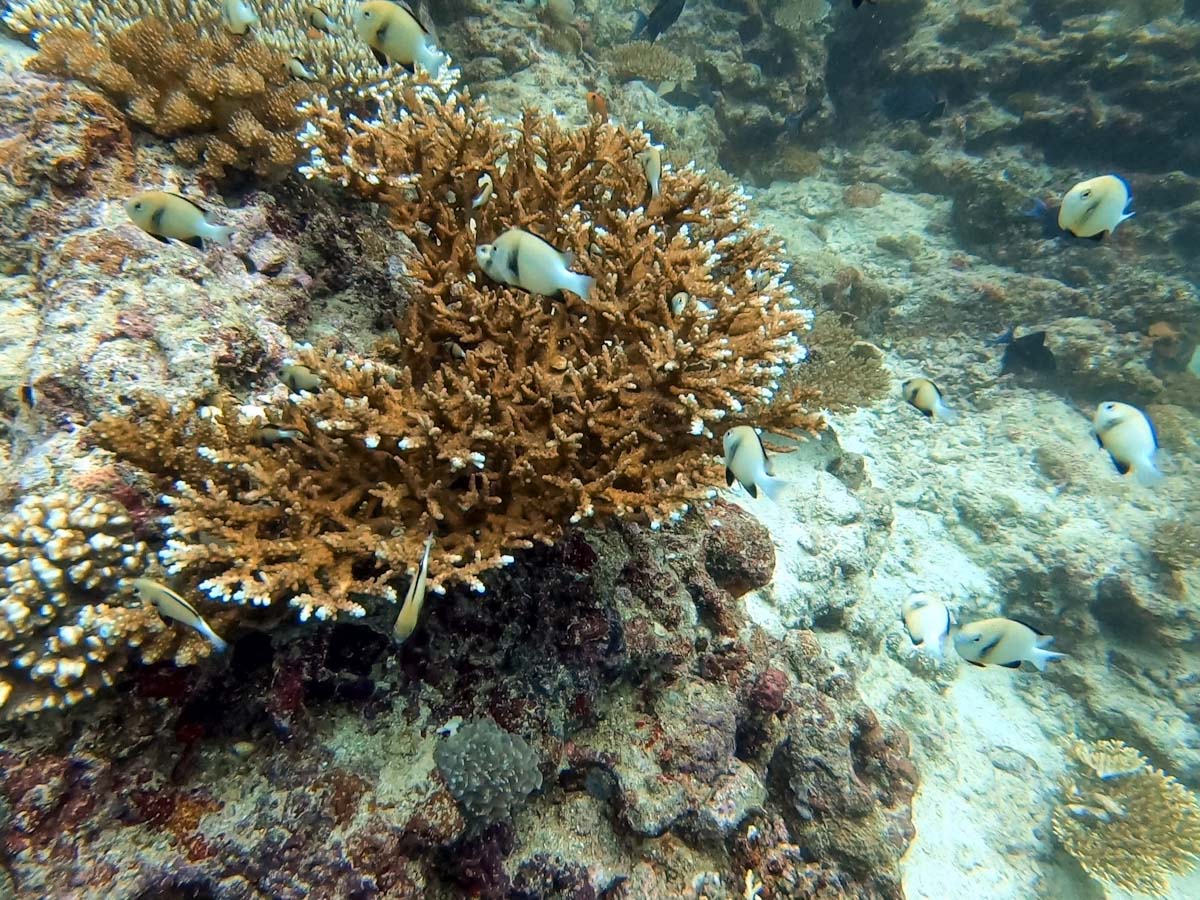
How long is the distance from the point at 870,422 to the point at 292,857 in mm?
8345

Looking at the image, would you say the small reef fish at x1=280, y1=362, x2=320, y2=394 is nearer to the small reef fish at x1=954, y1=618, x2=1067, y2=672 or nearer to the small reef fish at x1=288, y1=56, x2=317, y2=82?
the small reef fish at x1=288, y1=56, x2=317, y2=82

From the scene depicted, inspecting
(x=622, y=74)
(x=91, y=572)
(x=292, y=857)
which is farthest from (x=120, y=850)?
(x=622, y=74)

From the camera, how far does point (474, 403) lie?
2.50 m

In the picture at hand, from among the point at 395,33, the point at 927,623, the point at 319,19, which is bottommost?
the point at 927,623

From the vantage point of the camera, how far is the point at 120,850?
2117 millimetres

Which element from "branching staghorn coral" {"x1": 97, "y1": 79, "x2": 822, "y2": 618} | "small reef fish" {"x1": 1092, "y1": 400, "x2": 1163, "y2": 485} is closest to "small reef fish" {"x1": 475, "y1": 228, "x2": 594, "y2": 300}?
"branching staghorn coral" {"x1": 97, "y1": 79, "x2": 822, "y2": 618}

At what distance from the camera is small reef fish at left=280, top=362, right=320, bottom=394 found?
2.62m

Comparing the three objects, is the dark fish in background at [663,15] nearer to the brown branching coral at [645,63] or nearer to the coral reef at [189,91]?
the brown branching coral at [645,63]

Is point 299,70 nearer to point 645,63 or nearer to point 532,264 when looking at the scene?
point 532,264

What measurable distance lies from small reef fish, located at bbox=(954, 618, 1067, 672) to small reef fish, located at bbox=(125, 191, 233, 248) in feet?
15.3

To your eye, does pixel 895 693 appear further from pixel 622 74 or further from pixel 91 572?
pixel 622 74

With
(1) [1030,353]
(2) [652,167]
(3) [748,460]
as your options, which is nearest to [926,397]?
(2) [652,167]

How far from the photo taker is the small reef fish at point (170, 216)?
2.51 m

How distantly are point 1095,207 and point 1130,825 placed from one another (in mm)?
6058
